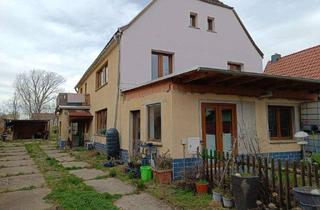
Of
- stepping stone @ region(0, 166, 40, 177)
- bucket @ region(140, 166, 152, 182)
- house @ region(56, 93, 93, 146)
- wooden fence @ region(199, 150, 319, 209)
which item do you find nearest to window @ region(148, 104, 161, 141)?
→ bucket @ region(140, 166, 152, 182)

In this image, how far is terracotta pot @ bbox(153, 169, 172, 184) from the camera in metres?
7.48

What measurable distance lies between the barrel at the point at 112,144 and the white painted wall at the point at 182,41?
2.18 metres

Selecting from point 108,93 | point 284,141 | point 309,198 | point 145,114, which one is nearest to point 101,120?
point 108,93

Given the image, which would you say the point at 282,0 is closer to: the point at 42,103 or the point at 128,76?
the point at 128,76

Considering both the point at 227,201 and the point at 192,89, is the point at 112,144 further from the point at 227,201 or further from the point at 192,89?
the point at 227,201

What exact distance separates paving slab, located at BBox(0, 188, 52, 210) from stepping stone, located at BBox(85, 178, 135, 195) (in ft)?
4.16

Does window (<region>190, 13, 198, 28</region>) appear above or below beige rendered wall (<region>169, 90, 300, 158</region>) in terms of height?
above

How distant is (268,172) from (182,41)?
8.89 metres

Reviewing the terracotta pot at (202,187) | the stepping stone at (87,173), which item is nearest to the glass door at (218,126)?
the terracotta pot at (202,187)

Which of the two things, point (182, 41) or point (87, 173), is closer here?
point (87, 173)

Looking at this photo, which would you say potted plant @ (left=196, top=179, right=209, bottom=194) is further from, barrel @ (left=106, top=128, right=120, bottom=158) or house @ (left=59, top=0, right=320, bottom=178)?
barrel @ (left=106, top=128, right=120, bottom=158)

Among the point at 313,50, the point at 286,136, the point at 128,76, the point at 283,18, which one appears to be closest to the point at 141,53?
the point at 128,76

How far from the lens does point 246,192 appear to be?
16.5 ft

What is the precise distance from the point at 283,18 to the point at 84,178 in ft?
40.1
